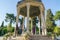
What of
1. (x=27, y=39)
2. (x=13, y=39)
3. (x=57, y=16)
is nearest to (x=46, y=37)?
(x=27, y=39)

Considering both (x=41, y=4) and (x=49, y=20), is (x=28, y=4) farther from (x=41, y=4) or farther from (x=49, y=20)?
(x=49, y=20)

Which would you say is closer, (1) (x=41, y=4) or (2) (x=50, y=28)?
(1) (x=41, y=4)

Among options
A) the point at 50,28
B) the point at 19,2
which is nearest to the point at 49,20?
the point at 50,28

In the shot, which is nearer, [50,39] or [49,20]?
[50,39]

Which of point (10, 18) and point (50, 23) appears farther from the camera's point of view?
point (10, 18)

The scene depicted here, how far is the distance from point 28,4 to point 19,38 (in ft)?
19.9

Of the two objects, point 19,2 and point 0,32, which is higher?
point 19,2

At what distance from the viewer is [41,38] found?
1753 centimetres

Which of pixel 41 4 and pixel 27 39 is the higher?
pixel 41 4

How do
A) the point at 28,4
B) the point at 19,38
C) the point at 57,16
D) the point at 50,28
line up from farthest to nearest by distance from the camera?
the point at 50,28
the point at 57,16
the point at 28,4
the point at 19,38

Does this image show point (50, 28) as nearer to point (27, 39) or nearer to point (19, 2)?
point (19, 2)

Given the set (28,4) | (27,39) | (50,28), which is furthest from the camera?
(50,28)

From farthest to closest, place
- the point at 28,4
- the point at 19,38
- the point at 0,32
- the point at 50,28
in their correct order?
→ the point at 0,32, the point at 50,28, the point at 28,4, the point at 19,38

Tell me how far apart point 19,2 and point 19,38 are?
6.93 meters
